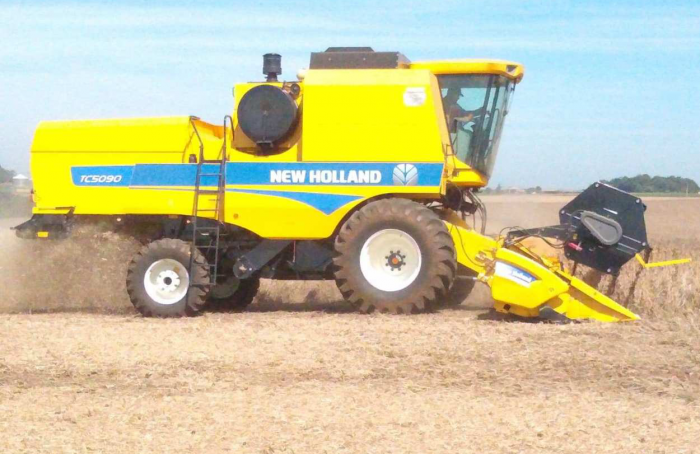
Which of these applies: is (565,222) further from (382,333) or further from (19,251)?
(19,251)

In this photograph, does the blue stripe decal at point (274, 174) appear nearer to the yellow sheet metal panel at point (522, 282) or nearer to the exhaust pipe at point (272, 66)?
the exhaust pipe at point (272, 66)

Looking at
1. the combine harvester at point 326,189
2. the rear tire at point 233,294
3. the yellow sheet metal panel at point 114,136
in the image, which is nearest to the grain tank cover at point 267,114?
the combine harvester at point 326,189

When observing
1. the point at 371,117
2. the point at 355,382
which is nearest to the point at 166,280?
the point at 371,117

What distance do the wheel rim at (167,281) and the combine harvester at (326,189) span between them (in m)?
0.02

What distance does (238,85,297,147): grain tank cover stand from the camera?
985 cm

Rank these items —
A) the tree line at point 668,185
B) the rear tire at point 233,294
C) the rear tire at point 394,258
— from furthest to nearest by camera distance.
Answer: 1. the tree line at point 668,185
2. the rear tire at point 233,294
3. the rear tire at point 394,258

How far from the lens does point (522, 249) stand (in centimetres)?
945

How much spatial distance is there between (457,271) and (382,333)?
2.23 m

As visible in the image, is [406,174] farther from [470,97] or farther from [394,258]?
[470,97]

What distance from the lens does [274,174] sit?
392 inches

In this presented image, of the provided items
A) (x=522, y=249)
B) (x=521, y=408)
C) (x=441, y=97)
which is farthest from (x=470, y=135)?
(x=521, y=408)

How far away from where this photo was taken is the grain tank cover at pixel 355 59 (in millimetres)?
10000

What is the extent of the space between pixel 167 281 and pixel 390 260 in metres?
2.42

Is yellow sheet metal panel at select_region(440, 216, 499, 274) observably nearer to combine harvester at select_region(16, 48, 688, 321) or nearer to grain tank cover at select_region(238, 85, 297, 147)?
combine harvester at select_region(16, 48, 688, 321)
